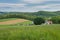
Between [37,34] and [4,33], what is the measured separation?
2.81 feet

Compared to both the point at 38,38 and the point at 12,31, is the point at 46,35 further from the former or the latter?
the point at 12,31

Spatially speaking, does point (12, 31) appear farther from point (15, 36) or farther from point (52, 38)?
point (52, 38)

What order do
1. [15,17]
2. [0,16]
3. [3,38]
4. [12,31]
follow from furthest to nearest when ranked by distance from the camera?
[15,17]
[0,16]
[12,31]
[3,38]

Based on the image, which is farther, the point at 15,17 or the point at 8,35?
the point at 15,17

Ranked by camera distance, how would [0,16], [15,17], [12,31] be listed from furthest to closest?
[15,17]
[0,16]
[12,31]

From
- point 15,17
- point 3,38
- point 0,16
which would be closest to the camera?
point 3,38

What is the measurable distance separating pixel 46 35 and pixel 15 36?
33.0 inches

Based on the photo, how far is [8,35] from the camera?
4.12 meters

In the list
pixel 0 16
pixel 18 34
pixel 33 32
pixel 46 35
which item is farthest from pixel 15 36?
pixel 0 16

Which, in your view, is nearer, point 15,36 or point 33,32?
point 15,36

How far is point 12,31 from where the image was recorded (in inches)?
171

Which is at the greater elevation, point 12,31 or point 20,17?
point 12,31

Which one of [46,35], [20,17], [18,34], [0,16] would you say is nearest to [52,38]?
[46,35]

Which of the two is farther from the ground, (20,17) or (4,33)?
(4,33)
